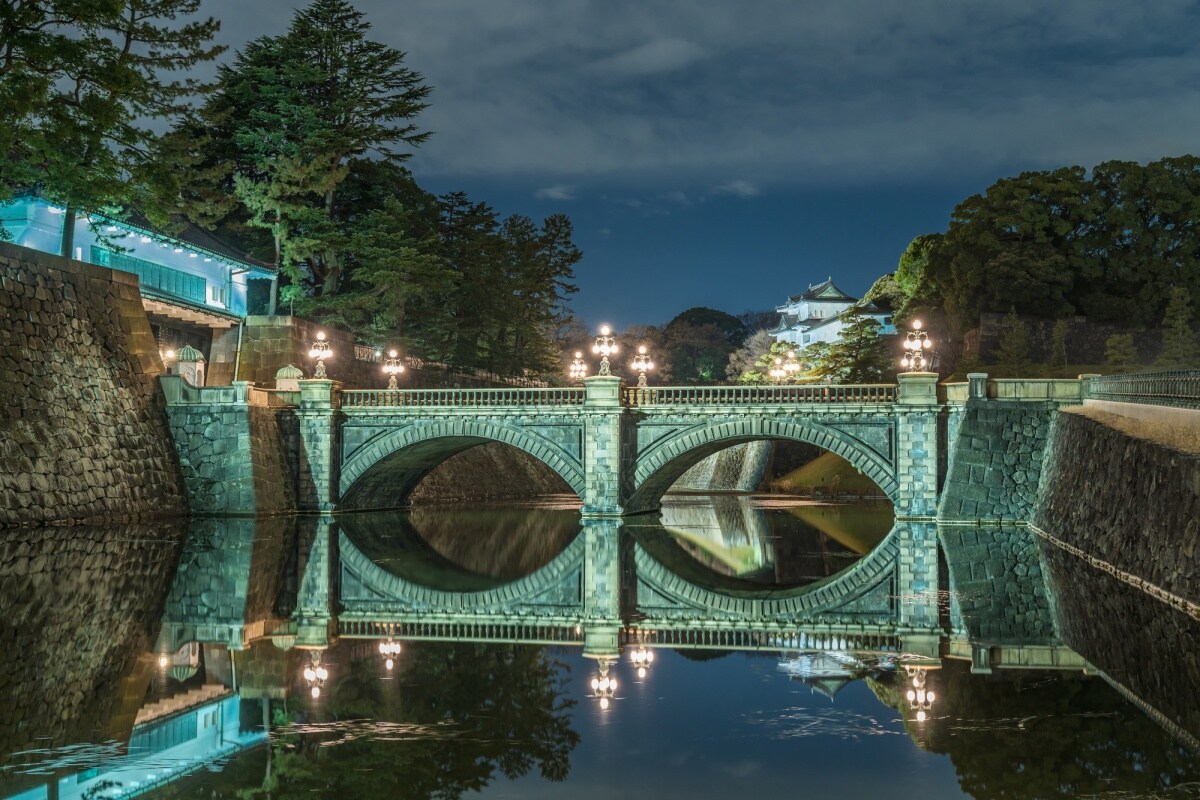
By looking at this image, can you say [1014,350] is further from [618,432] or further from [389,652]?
[389,652]

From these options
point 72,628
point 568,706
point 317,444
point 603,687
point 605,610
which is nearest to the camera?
point 568,706

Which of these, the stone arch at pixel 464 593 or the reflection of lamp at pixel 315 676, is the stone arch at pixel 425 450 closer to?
the stone arch at pixel 464 593

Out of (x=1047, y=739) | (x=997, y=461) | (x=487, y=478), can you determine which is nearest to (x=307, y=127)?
(x=487, y=478)

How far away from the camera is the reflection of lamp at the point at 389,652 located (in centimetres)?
1518

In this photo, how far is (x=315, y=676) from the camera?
46.8 feet

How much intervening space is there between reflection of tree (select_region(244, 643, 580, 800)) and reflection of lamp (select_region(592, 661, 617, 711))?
0.44 metres

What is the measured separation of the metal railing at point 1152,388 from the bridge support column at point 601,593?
1193 cm

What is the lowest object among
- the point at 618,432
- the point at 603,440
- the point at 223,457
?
the point at 223,457

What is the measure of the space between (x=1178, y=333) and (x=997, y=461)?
73.7 feet

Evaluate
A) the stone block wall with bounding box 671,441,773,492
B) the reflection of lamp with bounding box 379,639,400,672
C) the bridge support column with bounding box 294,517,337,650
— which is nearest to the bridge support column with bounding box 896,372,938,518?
the bridge support column with bounding box 294,517,337,650

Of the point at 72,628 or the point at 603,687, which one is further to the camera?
the point at 72,628

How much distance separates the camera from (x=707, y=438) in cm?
3984

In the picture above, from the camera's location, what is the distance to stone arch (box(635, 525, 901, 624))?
19891 mm

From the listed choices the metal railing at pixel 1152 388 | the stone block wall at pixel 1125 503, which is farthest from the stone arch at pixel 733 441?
the metal railing at pixel 1152 388
